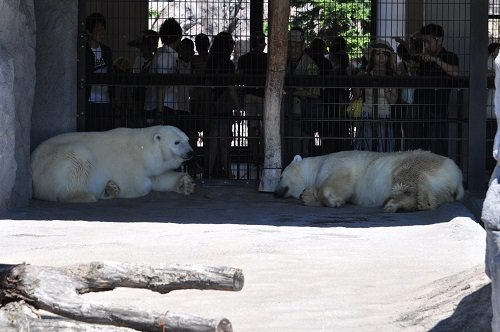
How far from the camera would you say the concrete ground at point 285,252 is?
552 cm

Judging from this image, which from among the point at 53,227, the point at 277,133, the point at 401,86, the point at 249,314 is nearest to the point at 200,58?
the point at 277,133

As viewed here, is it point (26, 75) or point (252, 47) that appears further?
point (252, 47)

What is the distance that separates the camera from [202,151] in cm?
1321

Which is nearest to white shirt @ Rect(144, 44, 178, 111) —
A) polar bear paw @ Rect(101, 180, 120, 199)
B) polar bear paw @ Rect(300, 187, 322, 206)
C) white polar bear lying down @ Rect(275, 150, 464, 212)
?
polar bear paw @ Rect(101, 180, 120, 199)

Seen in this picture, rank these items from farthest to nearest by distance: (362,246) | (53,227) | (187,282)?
(53,227), (362,246), (187,282)

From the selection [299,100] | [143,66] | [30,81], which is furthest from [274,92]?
[30,81]

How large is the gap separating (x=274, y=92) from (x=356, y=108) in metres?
1.26

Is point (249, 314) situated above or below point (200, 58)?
below

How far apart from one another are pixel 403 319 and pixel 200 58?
8342 mm

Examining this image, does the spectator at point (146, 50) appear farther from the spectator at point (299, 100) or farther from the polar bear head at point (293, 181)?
the polar bear head at point (293, 181)

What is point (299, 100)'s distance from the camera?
12797mm

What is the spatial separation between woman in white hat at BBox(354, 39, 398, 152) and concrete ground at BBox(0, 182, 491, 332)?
5.72 feet

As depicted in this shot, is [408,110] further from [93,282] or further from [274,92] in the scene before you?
[93,282]

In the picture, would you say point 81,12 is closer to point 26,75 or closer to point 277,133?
point 26,75
